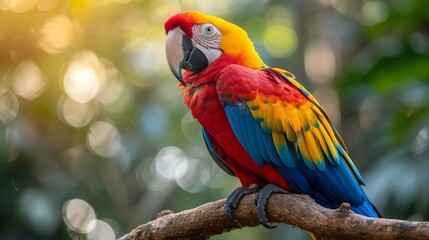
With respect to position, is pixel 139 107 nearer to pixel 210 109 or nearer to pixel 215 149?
pixel 215 149

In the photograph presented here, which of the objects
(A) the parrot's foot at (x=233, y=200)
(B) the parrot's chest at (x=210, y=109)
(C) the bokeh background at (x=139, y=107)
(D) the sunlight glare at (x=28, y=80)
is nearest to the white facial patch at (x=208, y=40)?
(B) the parrot's chest at (x=210, y=109)

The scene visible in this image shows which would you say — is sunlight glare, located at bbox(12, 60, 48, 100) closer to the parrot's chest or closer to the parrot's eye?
the parrot's eye

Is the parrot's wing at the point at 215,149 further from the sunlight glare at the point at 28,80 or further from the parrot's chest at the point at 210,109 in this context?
the sunlight glare at the point at 28,80

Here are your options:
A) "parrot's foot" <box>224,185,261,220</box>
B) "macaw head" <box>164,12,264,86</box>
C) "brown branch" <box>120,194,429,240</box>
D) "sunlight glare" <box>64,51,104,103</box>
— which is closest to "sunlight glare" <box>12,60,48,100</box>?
"sunlight glare" <box>64,51,104,103</box>

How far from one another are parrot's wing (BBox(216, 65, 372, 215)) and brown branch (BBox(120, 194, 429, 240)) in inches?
7.0

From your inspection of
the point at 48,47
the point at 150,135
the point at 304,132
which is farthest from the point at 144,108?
the point at 304,132

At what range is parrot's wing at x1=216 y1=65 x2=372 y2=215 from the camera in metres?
2.20

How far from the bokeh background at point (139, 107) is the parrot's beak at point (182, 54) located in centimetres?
145

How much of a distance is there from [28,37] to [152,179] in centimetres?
159

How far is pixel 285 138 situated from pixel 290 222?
0.41 metres

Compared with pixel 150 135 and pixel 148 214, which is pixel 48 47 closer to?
pixel 150 135

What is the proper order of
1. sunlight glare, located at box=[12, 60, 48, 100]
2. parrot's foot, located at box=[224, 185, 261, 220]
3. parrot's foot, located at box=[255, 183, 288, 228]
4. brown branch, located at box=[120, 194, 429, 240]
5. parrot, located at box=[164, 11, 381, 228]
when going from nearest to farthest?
brown branch, located at box=[120, 194, 429, 240], parrot's foot, located at box=[255, 183, 288, 228], parrot's foot, located at box=[224, 185, 261, 220], parrot, located at box=[164, 11, 381, 228], sunlight glare, located at box=[12, 60, 48, 100]

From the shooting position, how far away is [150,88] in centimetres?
477

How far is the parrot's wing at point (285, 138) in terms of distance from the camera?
2.20m
